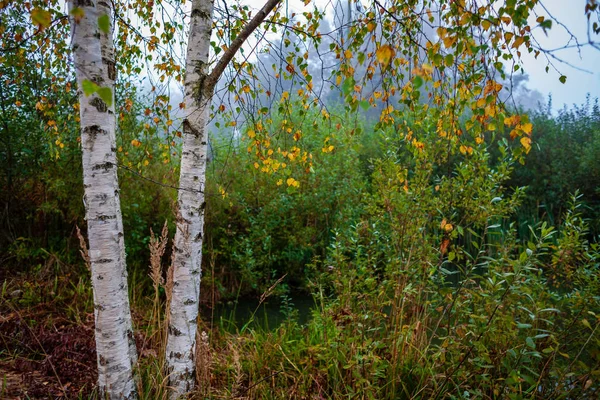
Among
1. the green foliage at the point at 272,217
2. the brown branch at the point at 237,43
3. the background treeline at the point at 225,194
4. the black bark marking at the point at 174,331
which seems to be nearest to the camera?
the brown branch at the point at 237,43

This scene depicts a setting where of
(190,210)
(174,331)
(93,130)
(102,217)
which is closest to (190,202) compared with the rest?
(190,210)

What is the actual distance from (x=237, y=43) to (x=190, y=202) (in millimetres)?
941

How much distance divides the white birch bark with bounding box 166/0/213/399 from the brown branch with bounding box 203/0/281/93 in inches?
2.3

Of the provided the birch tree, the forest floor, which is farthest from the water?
the birch tree

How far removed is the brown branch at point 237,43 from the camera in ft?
8.01

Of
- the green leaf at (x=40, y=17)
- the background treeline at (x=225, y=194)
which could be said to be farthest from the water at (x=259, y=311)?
the green leaf at (x=40, y=17)

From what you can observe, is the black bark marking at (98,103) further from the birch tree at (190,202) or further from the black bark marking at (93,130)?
the birch tree at (190,202)

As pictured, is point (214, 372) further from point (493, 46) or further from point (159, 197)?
point (159, 197)

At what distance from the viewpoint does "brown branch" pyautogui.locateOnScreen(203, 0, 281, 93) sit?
2.44 metres

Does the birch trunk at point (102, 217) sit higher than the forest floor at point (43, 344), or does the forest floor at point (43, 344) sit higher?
the birch trunk at point (102, 217)

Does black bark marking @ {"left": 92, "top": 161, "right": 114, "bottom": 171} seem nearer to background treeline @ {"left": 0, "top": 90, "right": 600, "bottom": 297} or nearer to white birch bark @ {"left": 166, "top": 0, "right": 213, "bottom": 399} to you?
white birch bark @ {"left": 166, "top": 0, "right": 213, "bottom": 399}

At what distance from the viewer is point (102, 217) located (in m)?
2.20

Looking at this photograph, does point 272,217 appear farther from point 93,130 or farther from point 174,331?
point 93,130

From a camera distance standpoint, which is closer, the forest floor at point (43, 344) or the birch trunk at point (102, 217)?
the birch trunk at point (102, 217)
